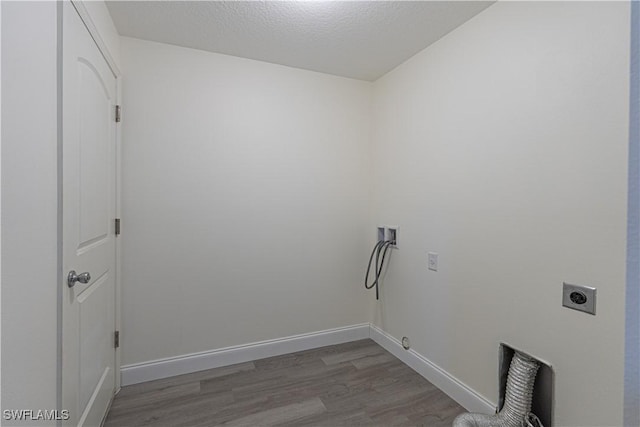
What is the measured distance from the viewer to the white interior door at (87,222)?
3.85 feet

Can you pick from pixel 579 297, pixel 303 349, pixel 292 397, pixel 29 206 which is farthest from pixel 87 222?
pixel 579 297

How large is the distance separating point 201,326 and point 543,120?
2512mm

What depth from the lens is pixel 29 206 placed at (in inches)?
36.7

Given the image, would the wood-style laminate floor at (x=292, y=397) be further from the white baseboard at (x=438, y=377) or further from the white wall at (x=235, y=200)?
the white wall at (x=235, y=200)

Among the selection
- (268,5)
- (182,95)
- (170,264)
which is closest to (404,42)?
(268,5)

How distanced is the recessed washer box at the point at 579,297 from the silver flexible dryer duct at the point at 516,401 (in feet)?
1.15

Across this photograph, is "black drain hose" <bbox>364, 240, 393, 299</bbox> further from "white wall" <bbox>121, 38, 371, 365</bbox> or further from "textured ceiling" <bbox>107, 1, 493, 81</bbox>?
"textured ceiling" <bbox>107, 1, 493, 81</bbox>

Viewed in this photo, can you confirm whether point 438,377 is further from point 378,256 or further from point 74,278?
point 74,278

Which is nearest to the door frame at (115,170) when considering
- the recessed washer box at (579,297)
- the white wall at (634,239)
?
the white wall at (634,239)

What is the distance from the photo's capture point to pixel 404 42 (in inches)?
81.4

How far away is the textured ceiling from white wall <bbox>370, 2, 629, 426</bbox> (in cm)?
21

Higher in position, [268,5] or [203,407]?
[268,5]

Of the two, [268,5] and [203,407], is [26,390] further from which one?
[268,5]

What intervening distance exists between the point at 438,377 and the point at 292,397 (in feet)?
3.31
